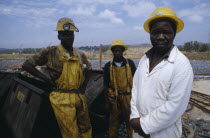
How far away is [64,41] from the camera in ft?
8.63

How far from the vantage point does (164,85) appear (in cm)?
140

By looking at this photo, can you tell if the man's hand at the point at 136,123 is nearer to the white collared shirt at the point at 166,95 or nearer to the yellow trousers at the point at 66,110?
the white collared shirt at the point at 166,95

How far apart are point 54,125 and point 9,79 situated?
2.26m

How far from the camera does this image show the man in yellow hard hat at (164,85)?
1.34 meters

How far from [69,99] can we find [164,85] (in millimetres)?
1603

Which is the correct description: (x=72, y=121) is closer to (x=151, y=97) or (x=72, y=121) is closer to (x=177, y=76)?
(x=151, y=97)

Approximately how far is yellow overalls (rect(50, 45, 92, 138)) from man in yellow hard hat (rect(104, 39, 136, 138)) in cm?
78

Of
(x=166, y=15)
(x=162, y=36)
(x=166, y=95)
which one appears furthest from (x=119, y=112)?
(x=166, y=15)

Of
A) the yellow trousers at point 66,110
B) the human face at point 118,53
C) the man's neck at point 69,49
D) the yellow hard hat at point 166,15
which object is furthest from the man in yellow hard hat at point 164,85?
the human face at point 118,53

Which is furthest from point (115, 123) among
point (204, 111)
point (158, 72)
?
point (204, 111)

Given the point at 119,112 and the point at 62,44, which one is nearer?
the point at 62,44

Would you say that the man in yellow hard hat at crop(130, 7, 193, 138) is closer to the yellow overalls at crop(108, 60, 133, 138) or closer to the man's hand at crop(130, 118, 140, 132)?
the man's hand at crop(130, 118, 140, 132)

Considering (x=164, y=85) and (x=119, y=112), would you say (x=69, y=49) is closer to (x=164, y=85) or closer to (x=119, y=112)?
(x=119, y=112)

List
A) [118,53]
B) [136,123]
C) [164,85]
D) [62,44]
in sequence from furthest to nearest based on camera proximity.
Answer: [118,53] → [62,44] → [136,123] → [164,85]
